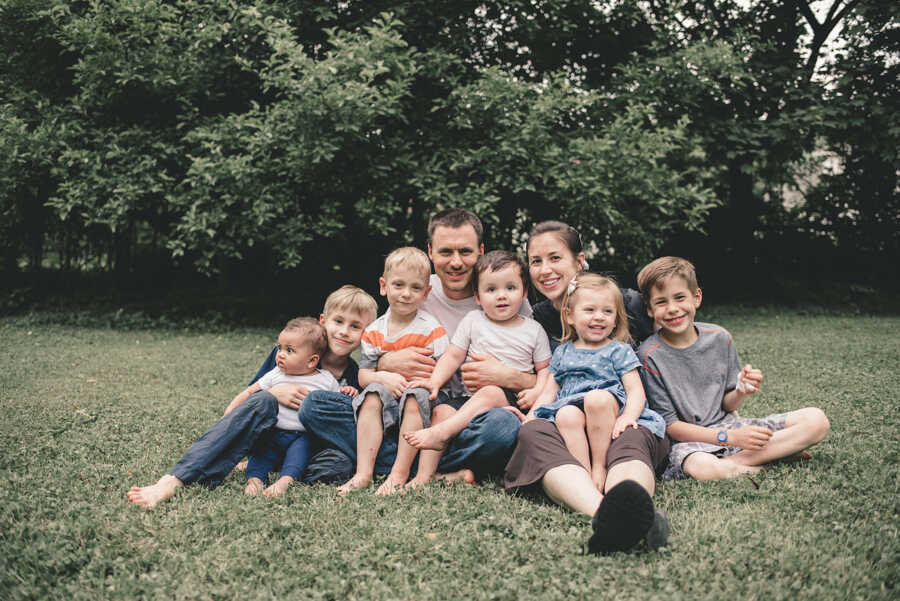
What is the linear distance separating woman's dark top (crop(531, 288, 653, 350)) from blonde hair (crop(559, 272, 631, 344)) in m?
0.16

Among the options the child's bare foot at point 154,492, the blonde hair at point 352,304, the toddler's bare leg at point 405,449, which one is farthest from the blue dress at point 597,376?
the child's bare foot at point 154,492

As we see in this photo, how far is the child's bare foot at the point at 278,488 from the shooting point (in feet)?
9.34

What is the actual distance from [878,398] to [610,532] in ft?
11.9

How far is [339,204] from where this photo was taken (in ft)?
27.6

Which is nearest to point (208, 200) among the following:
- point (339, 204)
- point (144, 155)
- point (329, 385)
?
point (144, 155)

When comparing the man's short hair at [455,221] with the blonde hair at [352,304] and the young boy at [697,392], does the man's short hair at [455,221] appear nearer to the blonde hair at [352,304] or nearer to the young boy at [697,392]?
the blonde hair at [352,304]

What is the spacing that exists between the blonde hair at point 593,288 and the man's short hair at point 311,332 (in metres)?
1.25

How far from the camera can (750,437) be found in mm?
2869

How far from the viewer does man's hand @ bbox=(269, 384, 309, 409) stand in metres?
3.22

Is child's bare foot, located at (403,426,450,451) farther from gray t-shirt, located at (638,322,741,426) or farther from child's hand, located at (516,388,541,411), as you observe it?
gray t-shirt, located at (638,322,741,426)

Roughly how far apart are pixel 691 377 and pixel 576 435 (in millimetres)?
773

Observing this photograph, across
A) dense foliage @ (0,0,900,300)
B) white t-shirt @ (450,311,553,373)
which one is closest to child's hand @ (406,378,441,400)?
white t-shirt @ (450,311,553,373)

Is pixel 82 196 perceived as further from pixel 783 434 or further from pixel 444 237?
pixel 783 434

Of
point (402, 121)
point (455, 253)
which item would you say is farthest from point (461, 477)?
point (402, 121)
